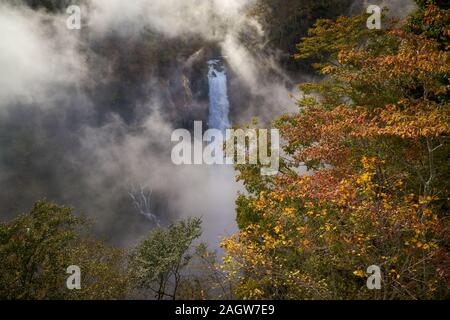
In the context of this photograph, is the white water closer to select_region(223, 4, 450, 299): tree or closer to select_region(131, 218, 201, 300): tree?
select_region(131, 218, 201, 300): tree

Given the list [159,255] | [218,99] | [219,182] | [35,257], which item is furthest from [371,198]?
A: [219,182]

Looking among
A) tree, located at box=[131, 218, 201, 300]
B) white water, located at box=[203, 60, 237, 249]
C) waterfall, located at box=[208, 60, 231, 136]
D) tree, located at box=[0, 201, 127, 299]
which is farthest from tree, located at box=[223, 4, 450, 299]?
waterfall, located at box=[208, 60, 231, 136]

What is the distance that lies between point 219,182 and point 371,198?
170 feet

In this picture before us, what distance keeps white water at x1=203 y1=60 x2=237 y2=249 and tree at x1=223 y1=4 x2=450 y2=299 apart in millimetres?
33879

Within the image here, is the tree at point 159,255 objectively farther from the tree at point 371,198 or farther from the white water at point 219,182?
the white water at point 219,182

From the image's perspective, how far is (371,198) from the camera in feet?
22.9

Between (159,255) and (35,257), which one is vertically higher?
(159,255)

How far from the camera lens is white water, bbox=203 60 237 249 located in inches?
1850

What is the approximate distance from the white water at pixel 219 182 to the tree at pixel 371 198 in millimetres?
33879

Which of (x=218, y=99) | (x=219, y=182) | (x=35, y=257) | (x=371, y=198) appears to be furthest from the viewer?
(x=219, y=182)

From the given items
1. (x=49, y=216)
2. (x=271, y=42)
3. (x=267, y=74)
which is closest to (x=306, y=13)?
(x=271, y=42)

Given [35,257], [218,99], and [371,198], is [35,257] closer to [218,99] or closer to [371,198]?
[371,198]

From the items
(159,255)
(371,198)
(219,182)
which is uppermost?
(219,182)

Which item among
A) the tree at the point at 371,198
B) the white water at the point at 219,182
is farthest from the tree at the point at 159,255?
the white water at the point at 219,182
